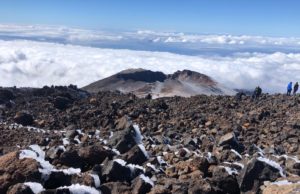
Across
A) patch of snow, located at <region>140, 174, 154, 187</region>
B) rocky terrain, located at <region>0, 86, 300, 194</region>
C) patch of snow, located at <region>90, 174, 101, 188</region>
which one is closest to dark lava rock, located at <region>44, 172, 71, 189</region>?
rocky terrain, located at <region>0, 86, 300, 194</region>

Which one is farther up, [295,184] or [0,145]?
[295,184]

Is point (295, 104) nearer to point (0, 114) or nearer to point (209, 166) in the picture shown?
point (209, 166)

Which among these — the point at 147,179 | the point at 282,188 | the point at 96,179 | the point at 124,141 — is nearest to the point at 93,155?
the point at 96,179

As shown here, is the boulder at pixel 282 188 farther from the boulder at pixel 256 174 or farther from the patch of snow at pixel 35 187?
the patch of snow at pixel 35 187

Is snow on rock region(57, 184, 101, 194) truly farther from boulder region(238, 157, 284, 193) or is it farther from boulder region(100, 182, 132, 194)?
boulder region(238, 157, 284, 193)

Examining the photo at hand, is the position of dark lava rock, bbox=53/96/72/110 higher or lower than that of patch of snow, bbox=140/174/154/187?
lower

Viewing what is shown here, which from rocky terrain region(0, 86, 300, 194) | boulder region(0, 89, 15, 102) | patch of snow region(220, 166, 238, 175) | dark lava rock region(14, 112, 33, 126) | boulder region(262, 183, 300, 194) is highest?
boulder region(262, 183, 300, 194)

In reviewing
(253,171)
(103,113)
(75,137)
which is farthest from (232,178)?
(103,113)
